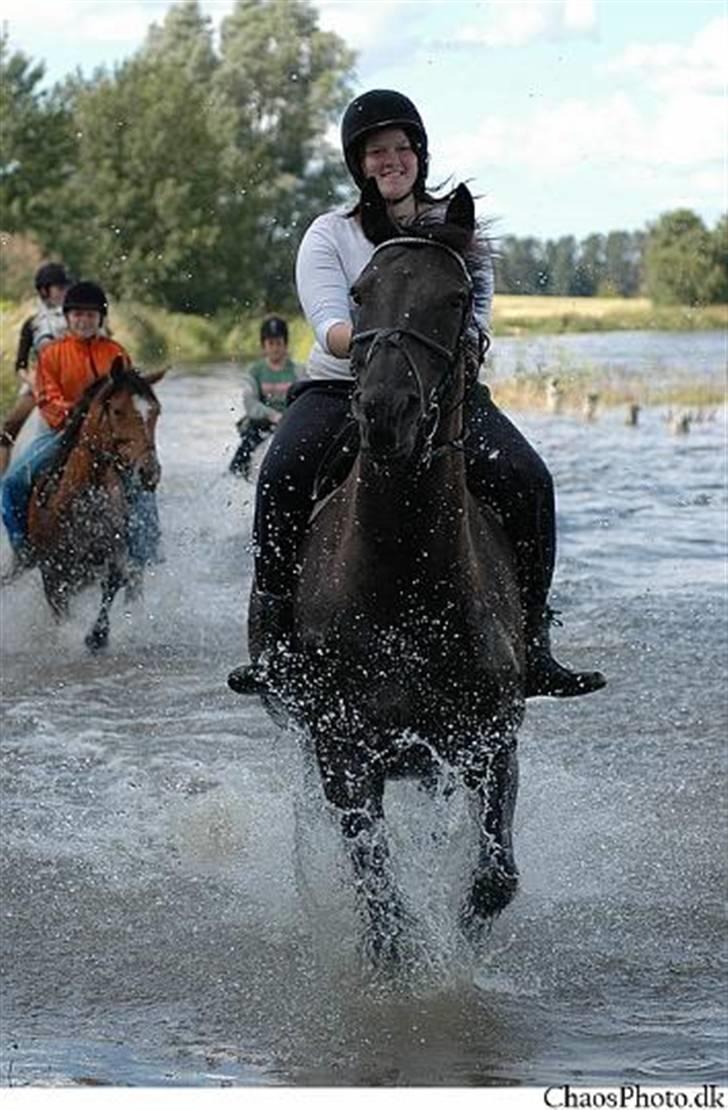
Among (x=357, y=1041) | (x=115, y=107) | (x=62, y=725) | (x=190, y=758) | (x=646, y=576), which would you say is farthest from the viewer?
(x=115, y=107)

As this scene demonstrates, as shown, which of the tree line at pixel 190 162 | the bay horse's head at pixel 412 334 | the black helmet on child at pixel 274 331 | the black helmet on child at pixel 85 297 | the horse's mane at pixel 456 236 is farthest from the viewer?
the tree line at pixel 190 162

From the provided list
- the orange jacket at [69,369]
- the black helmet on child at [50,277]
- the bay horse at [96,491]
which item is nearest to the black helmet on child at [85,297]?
the orange jacket at [69,369]

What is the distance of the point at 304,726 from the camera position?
26.3 ft

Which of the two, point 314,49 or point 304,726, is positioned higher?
point 314,49

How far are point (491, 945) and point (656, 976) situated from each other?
600mm

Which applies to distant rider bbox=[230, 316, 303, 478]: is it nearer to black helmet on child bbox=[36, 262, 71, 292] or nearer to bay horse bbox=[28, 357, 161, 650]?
black helmet on child bbox=[36, 262, 71, 292]

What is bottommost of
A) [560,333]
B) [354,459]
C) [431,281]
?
[560,333]

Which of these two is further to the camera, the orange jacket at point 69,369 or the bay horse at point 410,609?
the orange jacket at point 69,369

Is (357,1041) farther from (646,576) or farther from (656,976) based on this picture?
(646,576)

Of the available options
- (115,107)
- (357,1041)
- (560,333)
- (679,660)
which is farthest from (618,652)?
(115,107)

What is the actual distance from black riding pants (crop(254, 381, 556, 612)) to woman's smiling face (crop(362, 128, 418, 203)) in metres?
0.71

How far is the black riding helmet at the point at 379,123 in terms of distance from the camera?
25.1 ft

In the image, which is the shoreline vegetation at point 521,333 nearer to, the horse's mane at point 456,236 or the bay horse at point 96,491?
the bay horse at point 96,491

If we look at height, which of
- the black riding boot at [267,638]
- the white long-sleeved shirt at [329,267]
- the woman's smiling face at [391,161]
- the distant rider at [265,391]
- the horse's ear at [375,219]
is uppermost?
the woman's smiling face at [391,161]
